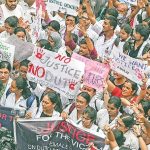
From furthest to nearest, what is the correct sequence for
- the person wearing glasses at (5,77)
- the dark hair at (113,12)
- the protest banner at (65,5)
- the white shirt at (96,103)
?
the dark hair at (113,12) < the protest banner at (65,5) < the person wearing glasses at (5,77) < the white shirt at (96,103)

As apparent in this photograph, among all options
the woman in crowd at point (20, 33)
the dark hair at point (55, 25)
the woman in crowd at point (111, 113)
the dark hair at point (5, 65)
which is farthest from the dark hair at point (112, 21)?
the woman in crowd at point (111, 113)

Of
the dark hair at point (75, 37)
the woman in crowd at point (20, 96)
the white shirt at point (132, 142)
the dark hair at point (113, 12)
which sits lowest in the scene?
the white shirt at point (132, 142)

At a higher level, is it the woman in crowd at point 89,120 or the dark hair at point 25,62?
the dark hair at point 25,62

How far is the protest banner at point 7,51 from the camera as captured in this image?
1275cm

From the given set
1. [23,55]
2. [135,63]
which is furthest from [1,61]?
[135,63]

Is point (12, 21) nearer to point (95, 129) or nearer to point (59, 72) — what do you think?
point (59, 72)

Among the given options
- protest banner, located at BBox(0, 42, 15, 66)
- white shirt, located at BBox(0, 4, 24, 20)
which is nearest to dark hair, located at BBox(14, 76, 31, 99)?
protest banner, located at BBox(0, 42, 15, 66)

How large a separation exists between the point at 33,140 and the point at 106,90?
1.97 metres

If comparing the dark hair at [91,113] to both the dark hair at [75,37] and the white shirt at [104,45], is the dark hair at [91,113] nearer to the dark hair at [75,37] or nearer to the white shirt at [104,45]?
the white shirt at [104,45]

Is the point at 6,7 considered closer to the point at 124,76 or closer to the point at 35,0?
the point at 35,0

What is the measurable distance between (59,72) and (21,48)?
3.78ft

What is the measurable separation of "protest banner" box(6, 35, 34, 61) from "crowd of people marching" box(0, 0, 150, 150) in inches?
3.6

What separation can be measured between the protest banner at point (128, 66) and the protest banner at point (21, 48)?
1.31m

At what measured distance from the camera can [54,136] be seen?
437 inches
